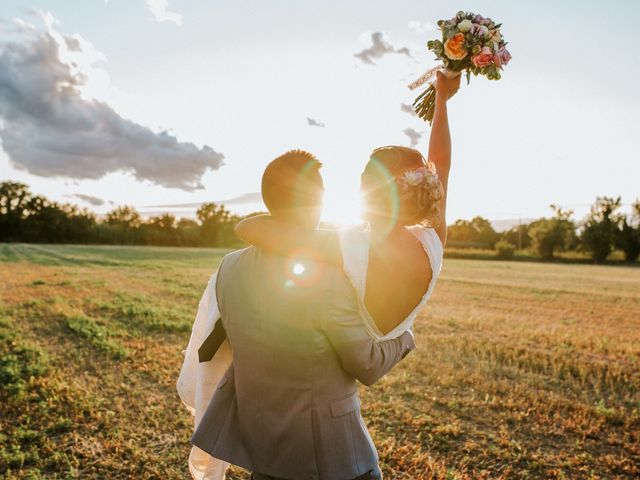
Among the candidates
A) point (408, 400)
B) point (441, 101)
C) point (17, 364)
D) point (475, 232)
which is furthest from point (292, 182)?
point (475, 232)

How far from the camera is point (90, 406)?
→ 6.09 meters

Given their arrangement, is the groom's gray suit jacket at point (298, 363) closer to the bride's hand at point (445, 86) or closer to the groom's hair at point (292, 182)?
the groom's hair at point (292, 182)

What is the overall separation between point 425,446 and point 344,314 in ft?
13.4

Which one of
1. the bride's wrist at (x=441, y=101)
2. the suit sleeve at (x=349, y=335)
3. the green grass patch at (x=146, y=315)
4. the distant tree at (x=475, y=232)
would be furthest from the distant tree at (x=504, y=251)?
the suit sleeve at (x=349, y=335)

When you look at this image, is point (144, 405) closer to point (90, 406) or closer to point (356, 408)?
point (90, 406)

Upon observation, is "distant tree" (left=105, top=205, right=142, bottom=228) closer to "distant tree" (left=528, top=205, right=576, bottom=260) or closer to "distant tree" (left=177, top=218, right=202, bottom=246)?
"distant tree" (left=177, top=218, right=202, bottom=246)

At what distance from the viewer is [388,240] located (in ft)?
6.98

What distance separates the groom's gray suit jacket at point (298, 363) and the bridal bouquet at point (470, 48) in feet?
5.50

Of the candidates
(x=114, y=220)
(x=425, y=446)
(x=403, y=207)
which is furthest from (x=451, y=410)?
(x=114, y=220)

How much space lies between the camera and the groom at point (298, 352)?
6.56ft

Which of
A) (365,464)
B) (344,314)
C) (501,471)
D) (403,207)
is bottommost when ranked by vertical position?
(501,471)

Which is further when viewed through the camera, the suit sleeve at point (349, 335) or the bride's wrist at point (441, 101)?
the bride's wrist at point (441, 101)

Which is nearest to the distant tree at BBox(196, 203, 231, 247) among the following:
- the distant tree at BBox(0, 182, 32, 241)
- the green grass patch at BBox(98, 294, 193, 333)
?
the distant tree at BBox(0, 182, 32, 241)

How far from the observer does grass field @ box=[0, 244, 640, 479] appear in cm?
495
